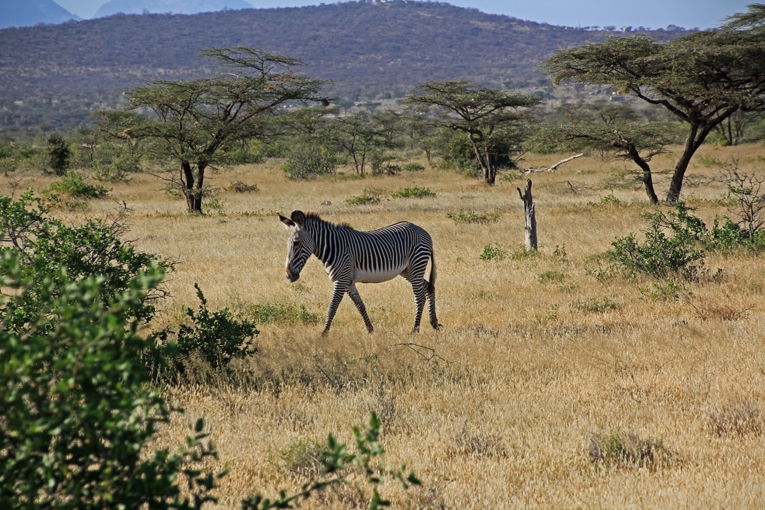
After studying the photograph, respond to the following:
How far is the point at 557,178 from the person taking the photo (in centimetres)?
3372

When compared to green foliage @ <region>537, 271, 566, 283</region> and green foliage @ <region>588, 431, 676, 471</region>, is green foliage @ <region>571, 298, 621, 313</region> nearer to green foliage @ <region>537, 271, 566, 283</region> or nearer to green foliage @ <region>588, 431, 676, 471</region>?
green foliage @ <region>537, 271, 566, 283</region>

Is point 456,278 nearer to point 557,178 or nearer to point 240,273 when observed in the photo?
point 240,273

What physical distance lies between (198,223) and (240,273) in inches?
330

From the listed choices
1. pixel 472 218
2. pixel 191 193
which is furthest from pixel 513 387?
pixel 191 193

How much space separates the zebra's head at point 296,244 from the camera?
8.30 meters

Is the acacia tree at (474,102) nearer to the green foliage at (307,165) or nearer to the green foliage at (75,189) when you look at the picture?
the green foliage at (307,165)

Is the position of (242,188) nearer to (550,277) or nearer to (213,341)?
(550,277)

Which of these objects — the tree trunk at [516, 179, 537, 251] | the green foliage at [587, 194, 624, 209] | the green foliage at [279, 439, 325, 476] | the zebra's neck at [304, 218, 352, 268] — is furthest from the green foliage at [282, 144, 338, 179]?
the green foliage at [279, 439, 325, 476]

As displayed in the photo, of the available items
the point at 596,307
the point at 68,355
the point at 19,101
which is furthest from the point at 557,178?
the point at 19,101

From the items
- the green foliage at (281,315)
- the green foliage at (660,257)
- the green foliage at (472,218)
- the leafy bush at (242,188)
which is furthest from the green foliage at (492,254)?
the leafy bush at (242,188)

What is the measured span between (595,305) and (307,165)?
95.1ft

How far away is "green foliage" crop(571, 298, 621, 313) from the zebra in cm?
216

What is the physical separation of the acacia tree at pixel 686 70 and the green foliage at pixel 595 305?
1146 centimetres

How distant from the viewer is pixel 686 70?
19.5 metres
